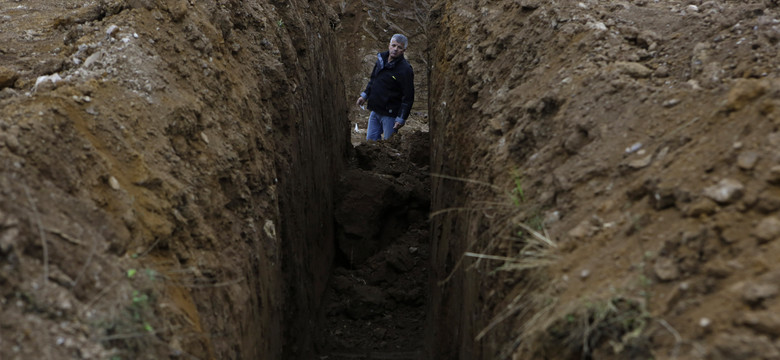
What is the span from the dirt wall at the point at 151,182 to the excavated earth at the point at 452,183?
0.05ft

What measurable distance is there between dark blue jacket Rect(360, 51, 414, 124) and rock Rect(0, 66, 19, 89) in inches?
227

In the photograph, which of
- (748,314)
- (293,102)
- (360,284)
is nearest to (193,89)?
(293,102)

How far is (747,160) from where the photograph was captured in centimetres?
270

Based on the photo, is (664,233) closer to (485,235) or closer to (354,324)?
(485,235)

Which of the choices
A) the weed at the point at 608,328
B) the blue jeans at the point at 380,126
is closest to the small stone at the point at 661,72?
the weed at the point at 608,328

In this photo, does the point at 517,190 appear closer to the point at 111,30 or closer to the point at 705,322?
the point at 705,322

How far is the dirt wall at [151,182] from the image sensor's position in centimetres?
279

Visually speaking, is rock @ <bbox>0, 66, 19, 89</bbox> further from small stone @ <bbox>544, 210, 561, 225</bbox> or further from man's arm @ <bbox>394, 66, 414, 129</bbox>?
man's arm @ <bbox>394, 66, 414, 129</bbox>

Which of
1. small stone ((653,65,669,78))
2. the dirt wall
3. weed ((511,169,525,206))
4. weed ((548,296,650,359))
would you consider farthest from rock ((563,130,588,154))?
the dirt wall

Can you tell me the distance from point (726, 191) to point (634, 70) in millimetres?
1465

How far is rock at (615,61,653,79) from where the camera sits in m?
3.94

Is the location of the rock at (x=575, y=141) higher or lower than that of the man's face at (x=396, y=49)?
higher

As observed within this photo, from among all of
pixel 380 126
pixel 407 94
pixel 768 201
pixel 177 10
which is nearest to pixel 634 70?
pixel 768 201

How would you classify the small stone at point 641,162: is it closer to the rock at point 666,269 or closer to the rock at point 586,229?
the rock at point 586,229
